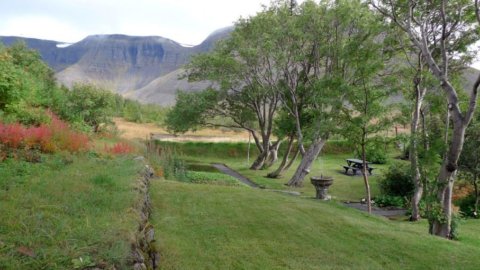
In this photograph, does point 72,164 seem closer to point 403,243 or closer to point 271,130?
point 403,243

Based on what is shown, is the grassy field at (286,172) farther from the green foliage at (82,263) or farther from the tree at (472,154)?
the green foliage at (82,263)

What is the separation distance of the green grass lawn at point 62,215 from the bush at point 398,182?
12.2 m

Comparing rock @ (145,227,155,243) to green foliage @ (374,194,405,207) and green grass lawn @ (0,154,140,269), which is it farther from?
green foliage @ (374,194,405,207)

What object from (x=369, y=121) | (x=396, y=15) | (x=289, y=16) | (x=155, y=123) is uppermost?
(x=289, y=16)

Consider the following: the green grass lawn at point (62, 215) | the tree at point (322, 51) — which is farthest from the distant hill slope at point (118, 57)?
the green grass lawn at point (62, 215)

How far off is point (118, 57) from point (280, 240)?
478 feet

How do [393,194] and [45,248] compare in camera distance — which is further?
[393,194]

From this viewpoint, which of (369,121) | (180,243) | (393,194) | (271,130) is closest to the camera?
(180,243)

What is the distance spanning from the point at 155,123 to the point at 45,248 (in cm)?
4203

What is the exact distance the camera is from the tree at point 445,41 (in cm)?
754

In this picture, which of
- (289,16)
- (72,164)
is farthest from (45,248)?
(289,16)

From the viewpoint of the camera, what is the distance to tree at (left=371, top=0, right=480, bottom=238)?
754 centimetres

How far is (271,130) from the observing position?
24.9 m

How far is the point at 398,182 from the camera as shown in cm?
1535
